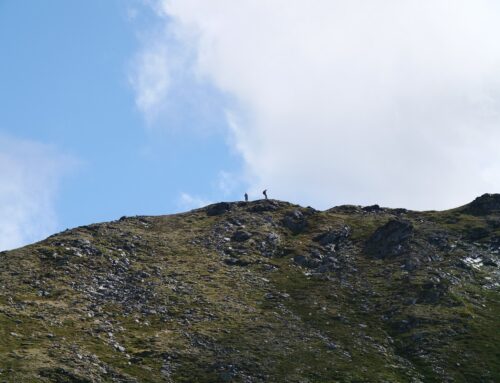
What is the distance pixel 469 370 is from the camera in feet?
297

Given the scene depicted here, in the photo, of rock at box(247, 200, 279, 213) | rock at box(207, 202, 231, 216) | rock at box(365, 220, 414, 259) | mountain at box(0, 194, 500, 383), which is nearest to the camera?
mountain at box(0, 194, 500, 383)

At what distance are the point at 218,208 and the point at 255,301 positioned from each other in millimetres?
47174

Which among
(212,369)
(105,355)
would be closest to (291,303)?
(212,369)

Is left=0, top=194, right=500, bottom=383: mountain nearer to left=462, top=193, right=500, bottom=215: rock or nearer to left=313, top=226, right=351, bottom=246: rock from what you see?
left=313, top=226, right=351, bottom=246: rock

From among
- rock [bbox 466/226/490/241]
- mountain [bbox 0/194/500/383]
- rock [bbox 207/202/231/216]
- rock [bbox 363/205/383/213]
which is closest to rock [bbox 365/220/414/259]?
mountain [bbox 0/194/500/383]

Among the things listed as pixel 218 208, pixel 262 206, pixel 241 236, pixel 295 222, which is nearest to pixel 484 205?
pixel 295 222

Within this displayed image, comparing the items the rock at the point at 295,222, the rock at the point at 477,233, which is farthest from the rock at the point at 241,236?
the rock at the point at 477,233

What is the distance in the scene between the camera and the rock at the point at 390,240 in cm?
13050

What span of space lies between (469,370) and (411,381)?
8984mm

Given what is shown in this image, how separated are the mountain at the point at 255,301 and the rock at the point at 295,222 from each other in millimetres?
429

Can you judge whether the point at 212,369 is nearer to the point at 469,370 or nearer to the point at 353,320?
the point at 353,320

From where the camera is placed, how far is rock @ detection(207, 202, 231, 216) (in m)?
153

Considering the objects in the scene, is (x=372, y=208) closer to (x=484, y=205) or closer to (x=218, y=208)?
(x=484, y=205)

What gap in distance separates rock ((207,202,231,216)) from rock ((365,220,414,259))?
35094mm
